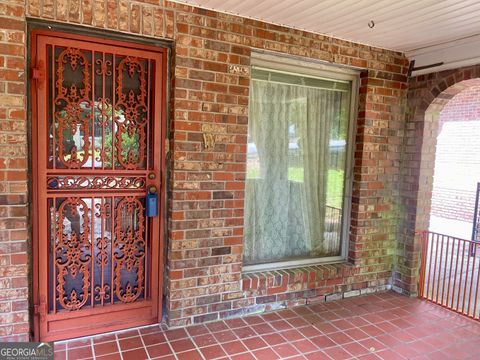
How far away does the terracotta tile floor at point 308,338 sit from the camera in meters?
2.75

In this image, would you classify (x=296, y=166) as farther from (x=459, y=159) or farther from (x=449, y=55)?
(x=459, y=159)

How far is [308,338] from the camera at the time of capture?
3.03m

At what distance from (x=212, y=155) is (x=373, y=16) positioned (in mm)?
1731

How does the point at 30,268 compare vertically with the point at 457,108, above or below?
below

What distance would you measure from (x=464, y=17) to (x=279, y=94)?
63.3 inches

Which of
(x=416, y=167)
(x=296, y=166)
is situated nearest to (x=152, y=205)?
(x=296, y=166)

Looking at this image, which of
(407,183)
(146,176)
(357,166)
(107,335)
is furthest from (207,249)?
(407,183)

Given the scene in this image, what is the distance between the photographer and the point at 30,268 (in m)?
2.69

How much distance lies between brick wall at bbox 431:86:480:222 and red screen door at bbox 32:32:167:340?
6.51 meters

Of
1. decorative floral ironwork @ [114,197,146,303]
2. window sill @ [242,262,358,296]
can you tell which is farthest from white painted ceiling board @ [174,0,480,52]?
window sill @ [242,262,358,296]

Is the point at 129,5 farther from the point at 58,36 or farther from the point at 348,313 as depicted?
the point at 348,313

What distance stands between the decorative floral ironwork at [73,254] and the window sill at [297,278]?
4.47ft

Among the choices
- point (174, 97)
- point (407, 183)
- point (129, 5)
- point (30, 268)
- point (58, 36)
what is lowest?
point (30, 268)

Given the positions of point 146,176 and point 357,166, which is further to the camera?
point 357,166
